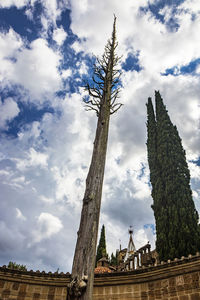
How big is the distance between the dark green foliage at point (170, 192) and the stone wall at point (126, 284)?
5921 millimetres

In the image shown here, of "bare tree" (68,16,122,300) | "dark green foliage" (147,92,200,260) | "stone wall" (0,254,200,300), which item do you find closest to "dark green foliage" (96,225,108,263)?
"dark green foliage" (147,92,200,260)

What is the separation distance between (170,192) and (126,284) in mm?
9243

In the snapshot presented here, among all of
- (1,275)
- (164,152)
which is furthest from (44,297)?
(164,152)

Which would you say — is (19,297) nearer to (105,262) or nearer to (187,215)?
(105,262)

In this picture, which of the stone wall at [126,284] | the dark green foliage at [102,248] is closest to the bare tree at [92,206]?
the stone wall at [126,284]

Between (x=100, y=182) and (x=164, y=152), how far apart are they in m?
14.3

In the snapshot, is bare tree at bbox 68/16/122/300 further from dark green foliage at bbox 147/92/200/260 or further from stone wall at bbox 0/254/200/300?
dark green foliage at bbox 147/92/200/260

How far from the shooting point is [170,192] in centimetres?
1584

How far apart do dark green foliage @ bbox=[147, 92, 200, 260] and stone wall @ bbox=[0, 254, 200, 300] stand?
592 centimetres

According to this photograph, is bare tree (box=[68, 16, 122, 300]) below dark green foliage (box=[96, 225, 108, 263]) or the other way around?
below

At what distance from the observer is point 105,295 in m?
7.76

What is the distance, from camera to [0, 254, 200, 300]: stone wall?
658 centimetres

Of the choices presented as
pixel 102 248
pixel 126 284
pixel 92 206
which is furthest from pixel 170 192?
pixel 102 248

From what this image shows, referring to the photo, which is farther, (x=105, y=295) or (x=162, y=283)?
(x=105, y=295)
